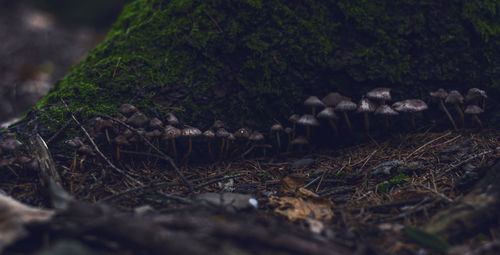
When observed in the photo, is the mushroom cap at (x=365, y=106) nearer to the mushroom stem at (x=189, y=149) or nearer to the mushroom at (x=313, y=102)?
the mushroom at (x=313, y=102)

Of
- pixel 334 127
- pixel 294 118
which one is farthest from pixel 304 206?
pixel 334 127

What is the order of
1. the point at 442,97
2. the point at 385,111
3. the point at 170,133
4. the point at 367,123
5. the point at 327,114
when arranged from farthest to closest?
the point at 367,123, the point at 442,97, the point at 327,114, the point at 385,111, the point at 170,133

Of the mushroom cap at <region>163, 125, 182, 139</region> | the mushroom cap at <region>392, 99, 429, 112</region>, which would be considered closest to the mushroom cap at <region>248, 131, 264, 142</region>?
the mushroom cap at <region>163, 125, 182, 139</region>

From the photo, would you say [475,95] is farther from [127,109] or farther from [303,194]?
[127,109]

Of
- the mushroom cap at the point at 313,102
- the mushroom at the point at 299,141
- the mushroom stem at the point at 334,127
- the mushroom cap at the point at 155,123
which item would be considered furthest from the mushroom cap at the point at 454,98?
the mushroom cap at the point at 155,123

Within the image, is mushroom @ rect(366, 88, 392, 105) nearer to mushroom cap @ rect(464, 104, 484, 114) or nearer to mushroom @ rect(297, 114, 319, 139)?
mushroom @ rect(297, 114, 319, 139)

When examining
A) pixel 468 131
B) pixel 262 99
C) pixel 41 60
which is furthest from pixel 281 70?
pixel 41 60
